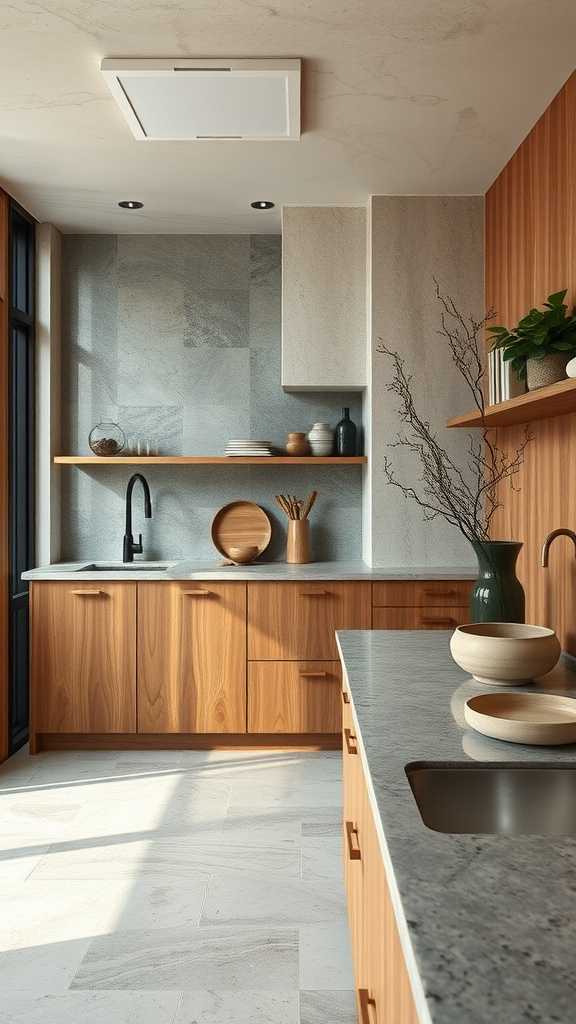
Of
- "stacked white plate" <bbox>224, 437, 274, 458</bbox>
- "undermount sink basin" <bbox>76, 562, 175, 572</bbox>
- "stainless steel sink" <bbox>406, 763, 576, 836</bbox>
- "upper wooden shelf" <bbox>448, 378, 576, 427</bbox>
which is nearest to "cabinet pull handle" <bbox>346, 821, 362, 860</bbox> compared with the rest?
"stainless steel sink" <bbox>406, 763, 576, 836</bbox>

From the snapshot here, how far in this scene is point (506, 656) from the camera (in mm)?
1888

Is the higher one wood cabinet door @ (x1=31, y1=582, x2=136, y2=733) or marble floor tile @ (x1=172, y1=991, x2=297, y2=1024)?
wood cabinet door @ (x1=31, y1=582, x2=136, y2=733)

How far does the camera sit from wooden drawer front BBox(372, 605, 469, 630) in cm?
381

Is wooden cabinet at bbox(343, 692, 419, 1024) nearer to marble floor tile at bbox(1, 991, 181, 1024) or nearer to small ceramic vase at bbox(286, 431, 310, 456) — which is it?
marble floor tile at bbox(1, 991, 181, 1024)

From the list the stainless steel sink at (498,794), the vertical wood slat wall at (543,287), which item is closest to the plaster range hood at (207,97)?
the vertical wood slat wall at (543,287)

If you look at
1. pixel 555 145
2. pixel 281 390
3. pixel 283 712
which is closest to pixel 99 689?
pixel 283 712

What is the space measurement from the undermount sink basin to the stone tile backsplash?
6.2 inches

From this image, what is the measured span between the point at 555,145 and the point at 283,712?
101 inches

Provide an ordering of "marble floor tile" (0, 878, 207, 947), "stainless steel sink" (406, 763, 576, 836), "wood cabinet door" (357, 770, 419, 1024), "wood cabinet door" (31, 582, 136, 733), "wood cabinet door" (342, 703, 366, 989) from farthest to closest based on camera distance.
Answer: "wood cabinet door" (31, 582, 136, 733)
"marble floor tile" (0, 878, 207, 947)
"wood cabinet door" (342, 703, 366, 989)
"stainless steel sink" (406, 763, 576, 836)
"wood cabinet door" (357, 770, 419, 1024)

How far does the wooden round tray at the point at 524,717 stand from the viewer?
58.5 inches

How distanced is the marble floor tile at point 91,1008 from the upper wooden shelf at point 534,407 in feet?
5.71

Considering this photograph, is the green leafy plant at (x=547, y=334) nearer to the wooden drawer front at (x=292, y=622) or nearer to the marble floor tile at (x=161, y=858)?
the wooden drawer front at (x=292, y=622)

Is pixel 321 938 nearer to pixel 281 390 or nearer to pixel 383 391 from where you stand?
pixel 383 391

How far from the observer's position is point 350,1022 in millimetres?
1912
